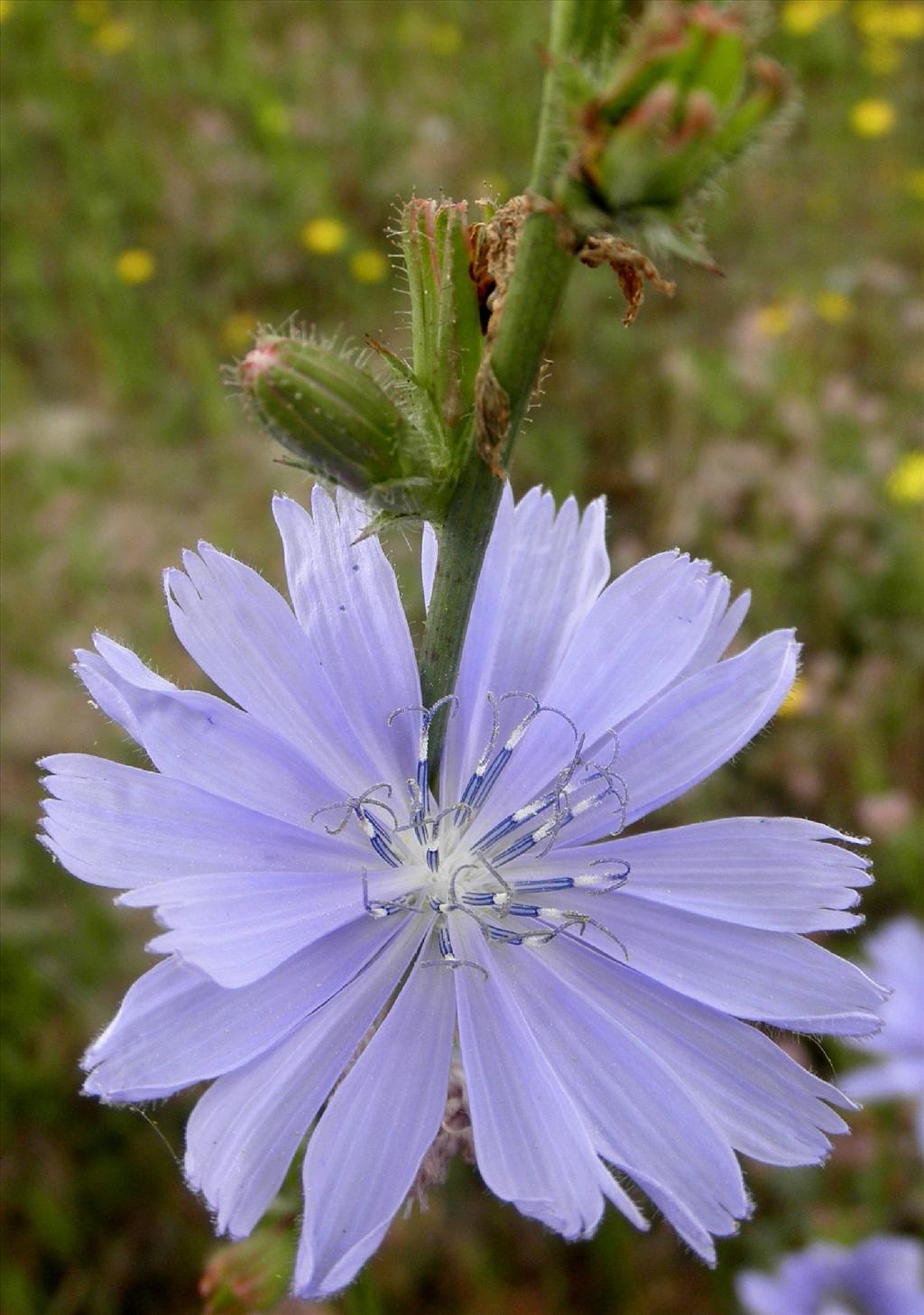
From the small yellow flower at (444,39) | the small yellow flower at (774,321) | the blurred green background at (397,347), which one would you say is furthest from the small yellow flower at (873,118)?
the small yellow flower at (444,39)

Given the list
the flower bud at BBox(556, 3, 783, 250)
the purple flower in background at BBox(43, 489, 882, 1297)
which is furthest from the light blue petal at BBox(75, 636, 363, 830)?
the flower bud at BBox(556, 3, 783, 250)

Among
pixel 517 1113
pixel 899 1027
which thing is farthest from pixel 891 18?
pixel 517 1113

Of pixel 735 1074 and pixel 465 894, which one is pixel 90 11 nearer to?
pixel 465 894

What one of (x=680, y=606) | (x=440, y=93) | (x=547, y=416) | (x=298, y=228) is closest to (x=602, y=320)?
(x=547, y=416)

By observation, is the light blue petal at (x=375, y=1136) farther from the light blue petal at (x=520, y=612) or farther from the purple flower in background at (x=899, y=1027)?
the purple flower in background at (x=899, y=1027)

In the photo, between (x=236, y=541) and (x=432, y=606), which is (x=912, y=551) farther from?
(x=432, y=606)

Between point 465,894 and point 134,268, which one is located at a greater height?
point 134,268
